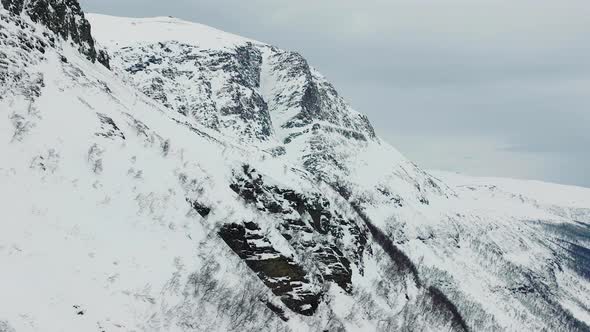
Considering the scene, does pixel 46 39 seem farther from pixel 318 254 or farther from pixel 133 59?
pixel 133 59

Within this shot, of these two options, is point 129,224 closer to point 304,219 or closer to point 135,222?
point 135,222

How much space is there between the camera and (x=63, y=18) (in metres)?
59.0

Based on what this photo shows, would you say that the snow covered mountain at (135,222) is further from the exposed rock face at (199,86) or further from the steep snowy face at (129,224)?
the exposed rock face at (199,86)

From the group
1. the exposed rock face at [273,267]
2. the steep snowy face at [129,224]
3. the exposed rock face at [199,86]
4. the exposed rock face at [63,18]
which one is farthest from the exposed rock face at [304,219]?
the exposed rock face at [199,86]

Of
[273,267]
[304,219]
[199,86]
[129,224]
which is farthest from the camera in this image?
[199,86]

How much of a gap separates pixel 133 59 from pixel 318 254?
137 meters

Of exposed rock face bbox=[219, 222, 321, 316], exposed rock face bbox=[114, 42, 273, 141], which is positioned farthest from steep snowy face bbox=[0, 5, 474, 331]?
exposed rock face bbox=[114, 42, 273, 141]

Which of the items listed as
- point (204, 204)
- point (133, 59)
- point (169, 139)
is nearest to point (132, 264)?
point (204, 204)

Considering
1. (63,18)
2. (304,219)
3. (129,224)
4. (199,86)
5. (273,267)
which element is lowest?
(304,219)

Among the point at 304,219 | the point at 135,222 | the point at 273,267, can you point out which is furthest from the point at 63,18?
the point at 273,267

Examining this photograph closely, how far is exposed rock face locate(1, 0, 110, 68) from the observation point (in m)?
49.5

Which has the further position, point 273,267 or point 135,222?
point 273,267

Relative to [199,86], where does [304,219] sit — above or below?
below

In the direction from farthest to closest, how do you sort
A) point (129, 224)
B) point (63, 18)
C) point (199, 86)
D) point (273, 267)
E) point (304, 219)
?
point (199, 86) < point (63, 18) < point (304, 219) < point (273, 267) < point (129, 224)
